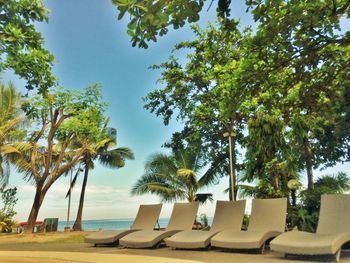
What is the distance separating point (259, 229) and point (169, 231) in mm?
2391

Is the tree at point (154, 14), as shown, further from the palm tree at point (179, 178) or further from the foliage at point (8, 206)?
the foliage at point (8, 206)

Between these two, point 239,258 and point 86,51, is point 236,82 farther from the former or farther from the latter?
point 86,51

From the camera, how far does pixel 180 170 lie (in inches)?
775

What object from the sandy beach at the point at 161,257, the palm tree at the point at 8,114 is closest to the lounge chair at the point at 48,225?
the palm tree at the point at 8,114

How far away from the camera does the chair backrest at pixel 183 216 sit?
10625mm

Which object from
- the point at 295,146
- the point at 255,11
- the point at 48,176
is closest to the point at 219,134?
the point at 295,146

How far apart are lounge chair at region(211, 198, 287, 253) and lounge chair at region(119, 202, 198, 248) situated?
5.59 ft

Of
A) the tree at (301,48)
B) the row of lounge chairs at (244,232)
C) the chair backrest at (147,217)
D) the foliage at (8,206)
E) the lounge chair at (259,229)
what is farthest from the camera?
the foliage at (8,206)

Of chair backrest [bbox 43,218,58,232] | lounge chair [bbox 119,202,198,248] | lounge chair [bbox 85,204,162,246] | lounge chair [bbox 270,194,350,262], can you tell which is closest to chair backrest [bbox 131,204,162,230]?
lounge chair [bbox 85,204,162,246]

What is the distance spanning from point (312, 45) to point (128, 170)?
20.8 meters

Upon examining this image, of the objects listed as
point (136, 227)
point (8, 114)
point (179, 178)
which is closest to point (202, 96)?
point (179, 178)

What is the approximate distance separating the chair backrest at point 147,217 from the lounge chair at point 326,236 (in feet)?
15.8

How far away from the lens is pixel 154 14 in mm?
3471

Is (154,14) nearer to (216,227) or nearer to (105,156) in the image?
(216,227)
